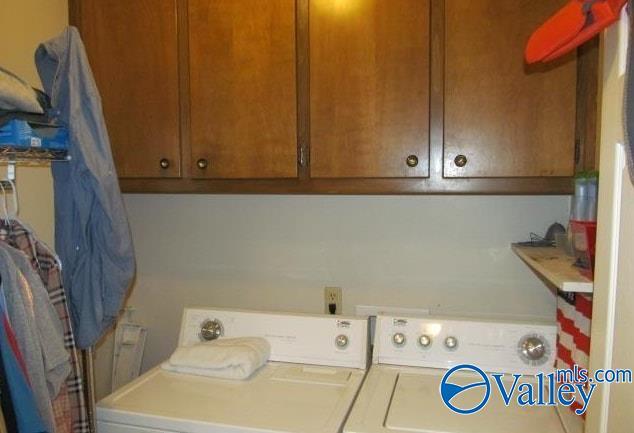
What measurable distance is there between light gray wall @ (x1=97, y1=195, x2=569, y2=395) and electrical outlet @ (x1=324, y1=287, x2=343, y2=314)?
0.07ft

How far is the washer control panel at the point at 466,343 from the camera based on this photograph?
147cm

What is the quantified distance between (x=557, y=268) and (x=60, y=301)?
1232 millimetres

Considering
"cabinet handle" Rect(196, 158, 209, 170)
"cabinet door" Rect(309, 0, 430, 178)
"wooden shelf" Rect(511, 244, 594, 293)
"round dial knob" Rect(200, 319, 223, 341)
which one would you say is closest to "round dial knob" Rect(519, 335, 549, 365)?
"wooden shelf" Rect(511, 244, 594, 293)

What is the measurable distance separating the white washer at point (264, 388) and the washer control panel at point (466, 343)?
0.32 ft

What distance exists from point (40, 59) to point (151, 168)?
0.47 meters

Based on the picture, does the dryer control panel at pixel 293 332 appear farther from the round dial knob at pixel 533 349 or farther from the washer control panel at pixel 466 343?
the round dial knob at pixel 533 349

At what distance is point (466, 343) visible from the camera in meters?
1.54

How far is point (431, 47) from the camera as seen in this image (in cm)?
136

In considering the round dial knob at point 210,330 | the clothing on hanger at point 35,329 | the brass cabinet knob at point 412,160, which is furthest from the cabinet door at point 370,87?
the clothing on hanger at point 35,329

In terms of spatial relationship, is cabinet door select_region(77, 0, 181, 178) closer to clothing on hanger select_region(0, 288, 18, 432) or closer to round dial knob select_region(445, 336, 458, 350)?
clothing on hanger select_region(0, 288, 18, 432)

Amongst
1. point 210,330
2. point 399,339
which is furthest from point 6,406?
point 399,339

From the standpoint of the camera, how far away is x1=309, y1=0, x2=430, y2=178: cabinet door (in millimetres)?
1374

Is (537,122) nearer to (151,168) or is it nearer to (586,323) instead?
(586,323)

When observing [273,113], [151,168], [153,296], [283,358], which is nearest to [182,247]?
[153,296]
